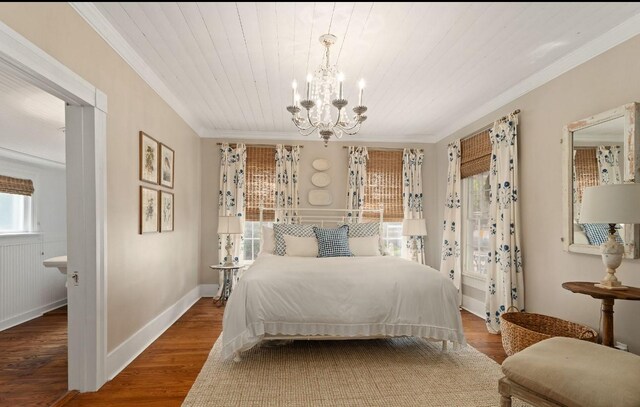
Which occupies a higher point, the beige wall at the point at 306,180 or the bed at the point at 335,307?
the beige wall at the point at 306,180

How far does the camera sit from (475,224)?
4926 mm

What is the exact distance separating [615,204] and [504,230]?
5.01 feet

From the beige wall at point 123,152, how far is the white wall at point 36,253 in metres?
1.88

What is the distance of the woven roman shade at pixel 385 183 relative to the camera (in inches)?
233

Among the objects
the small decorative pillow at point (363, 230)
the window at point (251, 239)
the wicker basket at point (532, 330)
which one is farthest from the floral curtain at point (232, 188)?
the wicker basket at point (532, 330)

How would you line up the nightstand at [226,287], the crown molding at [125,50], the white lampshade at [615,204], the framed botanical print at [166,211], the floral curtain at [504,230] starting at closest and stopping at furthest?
the white lampshade at [615,204] < the crown molding at [125,50] < the floral curtain at [504,230] < the framed botanical print at [166,211] < the nightstand at [226,287]

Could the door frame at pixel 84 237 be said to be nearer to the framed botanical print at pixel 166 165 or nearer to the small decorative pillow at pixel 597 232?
the framed botanical print at pixel 166 165

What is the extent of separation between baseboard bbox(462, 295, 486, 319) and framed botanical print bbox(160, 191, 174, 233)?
390 cm

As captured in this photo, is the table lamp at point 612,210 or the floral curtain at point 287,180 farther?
the floral curtain at point 287,180

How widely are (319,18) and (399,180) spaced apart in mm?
3777

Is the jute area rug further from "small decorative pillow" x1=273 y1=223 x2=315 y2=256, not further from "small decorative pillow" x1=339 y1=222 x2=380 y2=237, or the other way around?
"small decorative pillow" x1=339 y1=222 x2=380 y2=237

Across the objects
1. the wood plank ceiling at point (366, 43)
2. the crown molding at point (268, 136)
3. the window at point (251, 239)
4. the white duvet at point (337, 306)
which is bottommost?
the white duvet at point (337, 306)

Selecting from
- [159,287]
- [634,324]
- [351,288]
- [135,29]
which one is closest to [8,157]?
[159,287]

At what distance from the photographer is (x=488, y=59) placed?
3184mm
